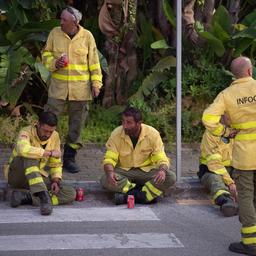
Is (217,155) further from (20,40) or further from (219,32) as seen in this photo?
(20,40)

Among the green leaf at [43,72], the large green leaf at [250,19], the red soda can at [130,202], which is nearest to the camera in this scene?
the red soda can at [130,202]

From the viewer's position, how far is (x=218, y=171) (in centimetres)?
783

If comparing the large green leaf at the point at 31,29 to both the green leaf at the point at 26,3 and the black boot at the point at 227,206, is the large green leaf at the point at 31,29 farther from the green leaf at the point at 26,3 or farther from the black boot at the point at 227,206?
the black boot at the point at 227,206

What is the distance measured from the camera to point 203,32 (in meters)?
10.6

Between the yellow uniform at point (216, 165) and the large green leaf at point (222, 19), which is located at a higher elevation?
the large green leaf at point (222, 19)

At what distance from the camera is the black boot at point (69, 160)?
883 cm

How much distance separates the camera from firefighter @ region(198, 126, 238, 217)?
24.7ft

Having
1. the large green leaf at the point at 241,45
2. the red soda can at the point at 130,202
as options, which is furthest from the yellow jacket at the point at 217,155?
the large green leaf at the point at 241,45

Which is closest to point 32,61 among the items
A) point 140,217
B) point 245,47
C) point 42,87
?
point 42,87

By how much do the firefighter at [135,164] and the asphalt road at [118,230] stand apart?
198 millimetres

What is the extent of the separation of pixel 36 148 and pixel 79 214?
845 mm

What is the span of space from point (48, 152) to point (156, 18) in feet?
17.3

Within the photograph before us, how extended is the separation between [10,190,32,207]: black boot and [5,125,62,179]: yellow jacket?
11.1 inches

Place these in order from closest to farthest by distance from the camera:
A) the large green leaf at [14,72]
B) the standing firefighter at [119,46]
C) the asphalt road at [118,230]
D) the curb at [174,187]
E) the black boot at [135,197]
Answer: the asphalt road at [118,230] → the black boot at [135,197] → the curb at [174,187] → the large green leaf at [14,72] → the standing firefighter at [119,46]
